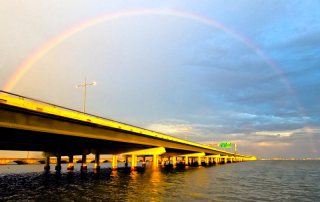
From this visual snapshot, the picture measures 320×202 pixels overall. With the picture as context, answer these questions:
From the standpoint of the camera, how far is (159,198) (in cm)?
3556

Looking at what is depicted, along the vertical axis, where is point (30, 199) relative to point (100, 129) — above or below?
below

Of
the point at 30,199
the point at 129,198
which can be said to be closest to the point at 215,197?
the point at 129,198

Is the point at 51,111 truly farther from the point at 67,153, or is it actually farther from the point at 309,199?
the point at 67,153

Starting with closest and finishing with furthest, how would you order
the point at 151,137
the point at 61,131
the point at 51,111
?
1. the point at 51,111
2. the point at 61,131
3. the point at 151,137

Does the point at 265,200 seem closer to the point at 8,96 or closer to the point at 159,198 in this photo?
the point at 159,198

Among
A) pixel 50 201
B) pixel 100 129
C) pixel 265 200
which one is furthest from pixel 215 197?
pixel 100 129

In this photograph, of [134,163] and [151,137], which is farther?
[134,163]

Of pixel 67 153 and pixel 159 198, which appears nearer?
pixel 159 198

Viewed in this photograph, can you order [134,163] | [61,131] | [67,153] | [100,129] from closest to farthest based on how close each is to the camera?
[61,131] < [100,129] < [67,153] < [134,163]

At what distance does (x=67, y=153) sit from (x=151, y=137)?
29.4 m

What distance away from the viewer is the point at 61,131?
46.9m

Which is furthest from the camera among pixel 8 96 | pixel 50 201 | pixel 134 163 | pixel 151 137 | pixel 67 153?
pixel 134 163

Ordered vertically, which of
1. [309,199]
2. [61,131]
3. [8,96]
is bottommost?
[309,199]

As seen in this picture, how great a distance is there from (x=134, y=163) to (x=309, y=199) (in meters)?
71.1
